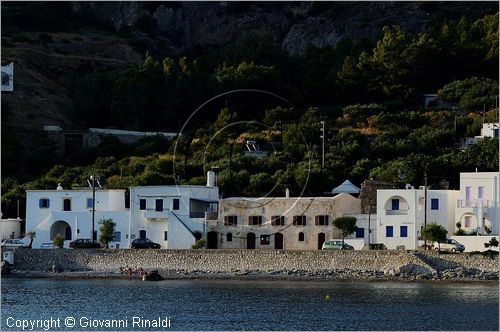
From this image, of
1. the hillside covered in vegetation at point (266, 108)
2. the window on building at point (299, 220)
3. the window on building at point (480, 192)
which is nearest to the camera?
the window on building at point (480, 192)

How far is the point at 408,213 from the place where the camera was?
63.4 metres

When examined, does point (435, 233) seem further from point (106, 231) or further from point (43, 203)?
point (43, 203)

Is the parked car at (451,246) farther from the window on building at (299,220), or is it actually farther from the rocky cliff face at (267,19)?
the rocky cliff face at (267,19)

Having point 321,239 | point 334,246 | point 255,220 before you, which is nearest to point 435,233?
point 334,246

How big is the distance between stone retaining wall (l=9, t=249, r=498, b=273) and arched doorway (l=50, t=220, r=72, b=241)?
13.8ft

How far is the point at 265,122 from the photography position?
283ft

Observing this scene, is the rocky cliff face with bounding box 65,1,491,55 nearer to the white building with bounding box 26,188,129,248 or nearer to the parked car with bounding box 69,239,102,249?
the white building with bounding box 26,188,129,248

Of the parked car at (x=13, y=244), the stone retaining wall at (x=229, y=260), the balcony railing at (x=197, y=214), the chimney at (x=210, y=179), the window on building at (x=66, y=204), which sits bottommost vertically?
the stone retaining wall at (x=229, y=260)

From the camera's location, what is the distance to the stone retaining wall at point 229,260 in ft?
194

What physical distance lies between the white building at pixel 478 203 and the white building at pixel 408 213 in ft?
1.61

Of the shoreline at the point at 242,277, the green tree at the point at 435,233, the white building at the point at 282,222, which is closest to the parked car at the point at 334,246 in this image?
the white building at the point at 282,222

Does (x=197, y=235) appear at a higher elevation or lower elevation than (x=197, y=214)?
lower

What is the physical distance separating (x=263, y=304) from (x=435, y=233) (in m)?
11.8

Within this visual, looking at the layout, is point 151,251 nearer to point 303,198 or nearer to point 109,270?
point 109,270
